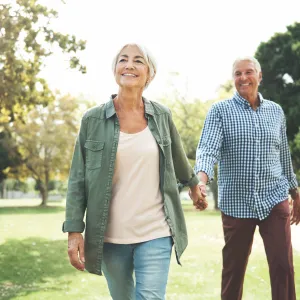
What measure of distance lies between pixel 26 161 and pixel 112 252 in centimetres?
4696

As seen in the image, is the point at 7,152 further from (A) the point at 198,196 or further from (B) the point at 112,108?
(B) the point at 112,108

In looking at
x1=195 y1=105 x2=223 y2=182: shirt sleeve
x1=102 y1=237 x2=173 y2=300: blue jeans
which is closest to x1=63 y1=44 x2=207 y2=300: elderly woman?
x1=102 y1=237 x2=173 y2=300: blue jeans

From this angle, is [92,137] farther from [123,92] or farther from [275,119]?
[275,119]

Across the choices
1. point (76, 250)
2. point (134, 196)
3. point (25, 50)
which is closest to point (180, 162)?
point (134, 196)

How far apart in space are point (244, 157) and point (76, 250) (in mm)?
2001

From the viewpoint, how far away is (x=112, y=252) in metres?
4.02

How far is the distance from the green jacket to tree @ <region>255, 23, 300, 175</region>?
35251mm

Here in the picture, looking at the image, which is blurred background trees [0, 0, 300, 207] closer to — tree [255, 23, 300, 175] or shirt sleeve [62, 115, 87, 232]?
tree [255, 23, 300, 175]

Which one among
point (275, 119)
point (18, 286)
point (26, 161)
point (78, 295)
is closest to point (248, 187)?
point (275, 119)

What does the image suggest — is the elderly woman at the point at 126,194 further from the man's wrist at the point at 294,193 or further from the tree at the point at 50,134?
the tree at the point at 50,134

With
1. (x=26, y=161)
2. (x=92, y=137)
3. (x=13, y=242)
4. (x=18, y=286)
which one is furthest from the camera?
(x=26, y=161)

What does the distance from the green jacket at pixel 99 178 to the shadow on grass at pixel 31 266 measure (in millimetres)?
4837

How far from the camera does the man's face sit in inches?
211

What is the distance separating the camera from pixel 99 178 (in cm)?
388
